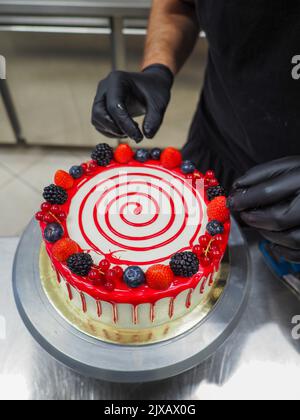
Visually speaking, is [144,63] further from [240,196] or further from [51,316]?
[51,316]

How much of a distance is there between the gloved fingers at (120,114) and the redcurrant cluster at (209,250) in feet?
1.09

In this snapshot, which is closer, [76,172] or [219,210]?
[219,210]

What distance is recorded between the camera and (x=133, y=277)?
2.71 ft

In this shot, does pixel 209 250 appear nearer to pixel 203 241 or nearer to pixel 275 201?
pixel 203 241

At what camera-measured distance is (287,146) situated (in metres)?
1.03

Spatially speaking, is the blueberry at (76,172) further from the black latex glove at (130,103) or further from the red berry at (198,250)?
the red berry at (198,250)

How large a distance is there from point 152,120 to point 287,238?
48cm

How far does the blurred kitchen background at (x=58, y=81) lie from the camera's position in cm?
188

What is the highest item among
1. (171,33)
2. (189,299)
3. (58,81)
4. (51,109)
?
(171,33)

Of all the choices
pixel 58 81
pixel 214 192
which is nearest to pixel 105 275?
pixel 214 192

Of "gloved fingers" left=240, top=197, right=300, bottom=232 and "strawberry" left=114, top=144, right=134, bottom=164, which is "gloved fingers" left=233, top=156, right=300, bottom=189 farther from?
"strawberry" left=114, top=144, right=134, bottom=164

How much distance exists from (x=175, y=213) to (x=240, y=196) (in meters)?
0.19
